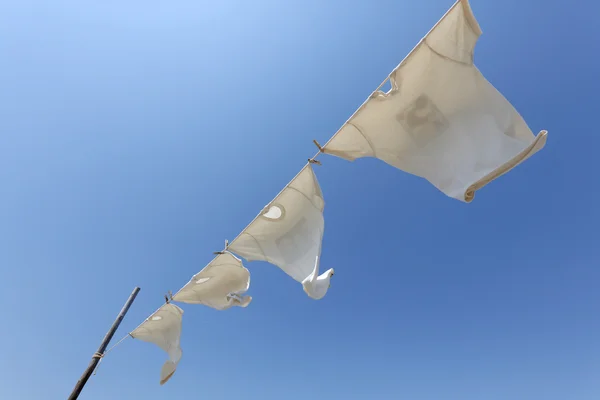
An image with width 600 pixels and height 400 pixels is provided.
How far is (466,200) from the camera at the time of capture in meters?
4.53

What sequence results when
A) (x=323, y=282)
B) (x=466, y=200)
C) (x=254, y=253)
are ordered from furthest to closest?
(x=254, y=253)
(x=323, y=282)
(x=466, y=200)

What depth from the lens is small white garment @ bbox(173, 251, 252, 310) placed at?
7996mm

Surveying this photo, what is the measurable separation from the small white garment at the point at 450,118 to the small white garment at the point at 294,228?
158cm

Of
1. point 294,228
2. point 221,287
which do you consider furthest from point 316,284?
point 221,287

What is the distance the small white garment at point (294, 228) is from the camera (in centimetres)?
609

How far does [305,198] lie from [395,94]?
2.54 metres

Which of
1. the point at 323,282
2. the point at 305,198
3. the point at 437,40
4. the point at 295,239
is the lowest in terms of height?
the point at 323,282

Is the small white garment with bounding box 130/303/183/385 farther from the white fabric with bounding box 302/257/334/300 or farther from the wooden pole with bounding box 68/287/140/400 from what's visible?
the white fabric with bounding box 302/257/334/300

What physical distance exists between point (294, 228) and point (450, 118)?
344 centimetres

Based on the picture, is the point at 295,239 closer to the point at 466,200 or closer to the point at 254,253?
the point at 254,253

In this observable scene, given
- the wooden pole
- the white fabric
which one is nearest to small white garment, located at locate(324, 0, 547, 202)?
the white fabric

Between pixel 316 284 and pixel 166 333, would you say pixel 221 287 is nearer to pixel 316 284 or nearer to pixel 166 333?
pixel 166 333

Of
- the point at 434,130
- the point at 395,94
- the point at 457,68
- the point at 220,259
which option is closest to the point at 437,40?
the point at 457,68

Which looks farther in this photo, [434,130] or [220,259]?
[220,259]
